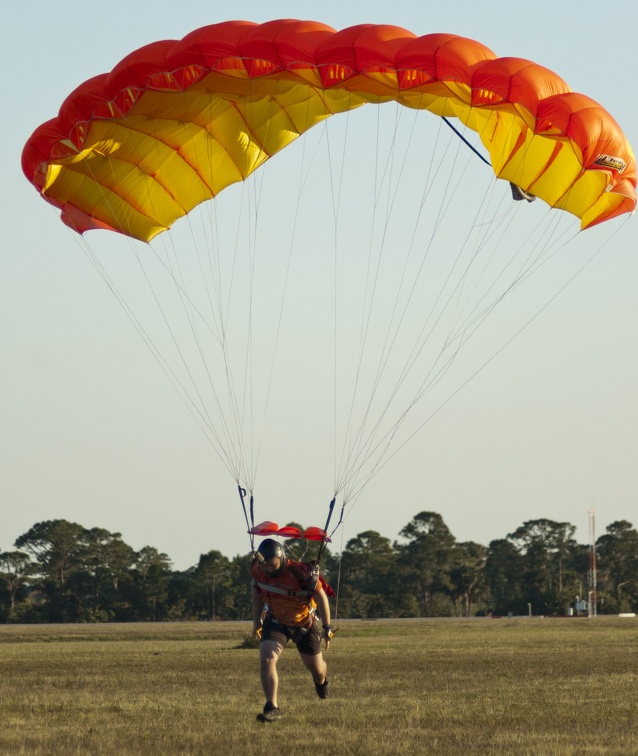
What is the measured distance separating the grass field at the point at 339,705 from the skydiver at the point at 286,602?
0.79 m

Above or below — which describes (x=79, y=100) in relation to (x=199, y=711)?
above

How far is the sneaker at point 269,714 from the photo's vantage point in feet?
38.0

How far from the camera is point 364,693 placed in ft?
51.1

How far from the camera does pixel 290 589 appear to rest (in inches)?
474

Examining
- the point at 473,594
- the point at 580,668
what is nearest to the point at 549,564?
the point at 473,594

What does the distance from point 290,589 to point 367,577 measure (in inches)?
2795

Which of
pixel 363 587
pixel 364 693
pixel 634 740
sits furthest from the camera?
pixel 363 587

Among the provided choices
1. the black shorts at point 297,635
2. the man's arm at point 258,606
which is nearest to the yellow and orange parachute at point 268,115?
the man's arm at point 258,606

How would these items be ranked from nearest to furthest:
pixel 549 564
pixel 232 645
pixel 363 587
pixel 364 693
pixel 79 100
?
pixel 79 100 < pixel 364 693 < pixel 232 645 < pixel 363 587 < pixel 549 564

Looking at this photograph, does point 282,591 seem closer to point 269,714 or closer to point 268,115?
point 269,714

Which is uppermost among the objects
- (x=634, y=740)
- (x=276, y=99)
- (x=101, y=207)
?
(x=276, y=99)

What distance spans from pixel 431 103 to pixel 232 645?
1869cm

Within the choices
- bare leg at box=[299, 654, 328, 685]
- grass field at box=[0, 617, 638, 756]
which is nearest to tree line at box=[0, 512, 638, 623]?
grass field at box=[0, 617, 638, 756]

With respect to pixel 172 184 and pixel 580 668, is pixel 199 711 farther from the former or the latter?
pixel 580 668
